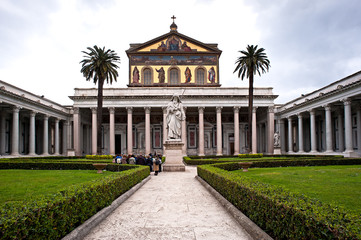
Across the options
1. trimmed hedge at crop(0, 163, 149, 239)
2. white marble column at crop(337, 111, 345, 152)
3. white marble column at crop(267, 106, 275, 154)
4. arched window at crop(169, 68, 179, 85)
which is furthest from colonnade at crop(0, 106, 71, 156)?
white marble column at crop(337, 111, 345, 152)

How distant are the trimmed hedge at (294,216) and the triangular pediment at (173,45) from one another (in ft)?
141

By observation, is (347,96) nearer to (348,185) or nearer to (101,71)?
(348,185)

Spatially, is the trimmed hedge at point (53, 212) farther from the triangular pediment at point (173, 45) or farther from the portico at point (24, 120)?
the triangular pediment at point (173, 45)

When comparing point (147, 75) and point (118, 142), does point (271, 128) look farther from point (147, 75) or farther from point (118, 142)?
point (118, 142)

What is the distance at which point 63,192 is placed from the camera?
248 inches

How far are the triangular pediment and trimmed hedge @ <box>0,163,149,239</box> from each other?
41782 mm

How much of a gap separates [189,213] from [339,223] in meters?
4.27

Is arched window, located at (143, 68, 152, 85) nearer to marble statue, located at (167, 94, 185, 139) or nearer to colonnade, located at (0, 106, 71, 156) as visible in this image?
colonnade, located at (0, 106, 71, 156)

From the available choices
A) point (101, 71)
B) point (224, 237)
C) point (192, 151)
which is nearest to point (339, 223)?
point (224, 237)

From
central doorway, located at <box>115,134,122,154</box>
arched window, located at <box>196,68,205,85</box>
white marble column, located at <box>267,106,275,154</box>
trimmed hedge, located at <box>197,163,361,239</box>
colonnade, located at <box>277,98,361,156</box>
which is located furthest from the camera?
A: central doorway, located at <box>115,134,122,154</box>

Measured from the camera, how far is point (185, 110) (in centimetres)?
4422

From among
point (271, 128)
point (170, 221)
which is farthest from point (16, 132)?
point (271, 128)

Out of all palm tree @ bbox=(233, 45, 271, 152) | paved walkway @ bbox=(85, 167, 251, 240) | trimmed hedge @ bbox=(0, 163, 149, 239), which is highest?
palm tree @ bbox=(233, 45, 271, 152)

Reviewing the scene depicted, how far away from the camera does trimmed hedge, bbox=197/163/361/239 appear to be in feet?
11.8
